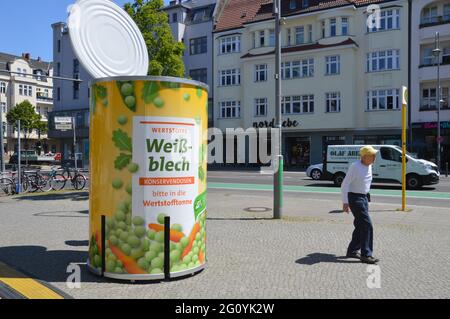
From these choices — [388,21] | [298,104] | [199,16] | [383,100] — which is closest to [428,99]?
[383,100]

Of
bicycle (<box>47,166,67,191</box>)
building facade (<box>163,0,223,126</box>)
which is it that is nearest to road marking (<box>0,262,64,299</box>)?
bicycle (<box>47,166,67,191</box>)

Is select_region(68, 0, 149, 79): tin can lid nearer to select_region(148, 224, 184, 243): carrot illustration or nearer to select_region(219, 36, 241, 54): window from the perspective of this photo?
select_region(148, 224, 184, 243): carrot illustration

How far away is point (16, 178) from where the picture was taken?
16938mm

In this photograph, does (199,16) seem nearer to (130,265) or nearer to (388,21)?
(388,21)

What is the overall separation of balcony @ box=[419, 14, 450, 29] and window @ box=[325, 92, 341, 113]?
773cm

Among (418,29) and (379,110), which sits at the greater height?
(418,29)

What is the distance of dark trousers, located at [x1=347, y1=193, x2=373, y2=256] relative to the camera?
6250 millimetres

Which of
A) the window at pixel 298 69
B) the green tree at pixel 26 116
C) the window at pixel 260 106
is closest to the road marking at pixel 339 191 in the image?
the window at pixel 298 69

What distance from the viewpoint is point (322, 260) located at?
20.9 ft

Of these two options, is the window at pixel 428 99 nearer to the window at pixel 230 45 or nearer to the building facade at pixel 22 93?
the window at pixel 230 45

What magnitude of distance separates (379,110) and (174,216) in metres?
32.0

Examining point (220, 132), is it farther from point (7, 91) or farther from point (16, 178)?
point (7, 91)

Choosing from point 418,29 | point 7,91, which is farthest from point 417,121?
point 7,91
